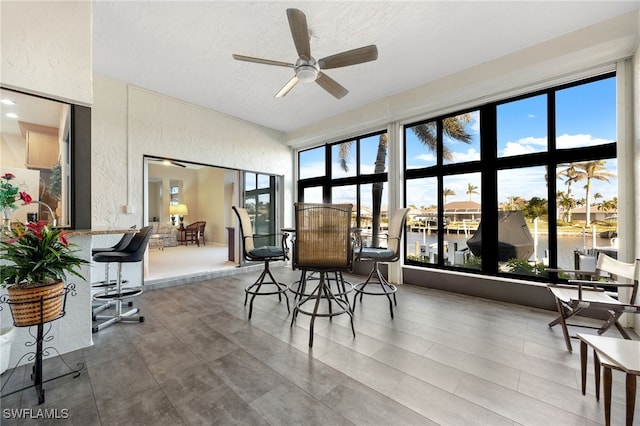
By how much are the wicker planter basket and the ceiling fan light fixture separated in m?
2.60

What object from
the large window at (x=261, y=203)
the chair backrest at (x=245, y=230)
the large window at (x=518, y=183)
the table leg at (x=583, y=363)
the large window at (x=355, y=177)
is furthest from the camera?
the large window at (x=261, y=203)

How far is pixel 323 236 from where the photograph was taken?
7.29 ft

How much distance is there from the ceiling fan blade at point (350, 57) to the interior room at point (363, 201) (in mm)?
60

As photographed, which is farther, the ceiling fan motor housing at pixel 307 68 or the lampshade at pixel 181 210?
the lampshade at pixel 181 210

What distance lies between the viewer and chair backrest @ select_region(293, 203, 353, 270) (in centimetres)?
220

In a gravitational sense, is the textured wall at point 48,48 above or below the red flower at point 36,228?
above

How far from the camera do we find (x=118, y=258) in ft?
8.05

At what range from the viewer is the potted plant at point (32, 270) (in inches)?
59.2

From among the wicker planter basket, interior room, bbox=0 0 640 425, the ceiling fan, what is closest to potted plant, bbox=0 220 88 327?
the wicker planter basket

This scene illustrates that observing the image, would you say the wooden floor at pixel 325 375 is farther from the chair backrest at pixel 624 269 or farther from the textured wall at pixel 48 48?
the textured wall at pixel 48 48

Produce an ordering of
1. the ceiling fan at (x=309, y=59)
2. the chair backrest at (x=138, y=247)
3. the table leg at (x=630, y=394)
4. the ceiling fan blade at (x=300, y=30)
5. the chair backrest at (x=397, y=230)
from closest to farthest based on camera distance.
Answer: the table leg at (x=630, y=394), the ceiling fan blade at (x=300, y=30), the ceiling fan at (x=309, y=59), the chair backrest at (x=138, y=247), the chair backrest at (x=397, y=230)

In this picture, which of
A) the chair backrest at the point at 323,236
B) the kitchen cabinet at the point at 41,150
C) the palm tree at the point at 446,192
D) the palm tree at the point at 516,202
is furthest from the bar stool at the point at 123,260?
the palm tree at the point at 516,202

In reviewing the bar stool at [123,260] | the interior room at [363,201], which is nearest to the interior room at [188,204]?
the interior room at [363,201]

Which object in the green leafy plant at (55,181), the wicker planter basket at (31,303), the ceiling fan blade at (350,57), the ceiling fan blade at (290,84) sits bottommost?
the wicker planter basket at (31,303)
